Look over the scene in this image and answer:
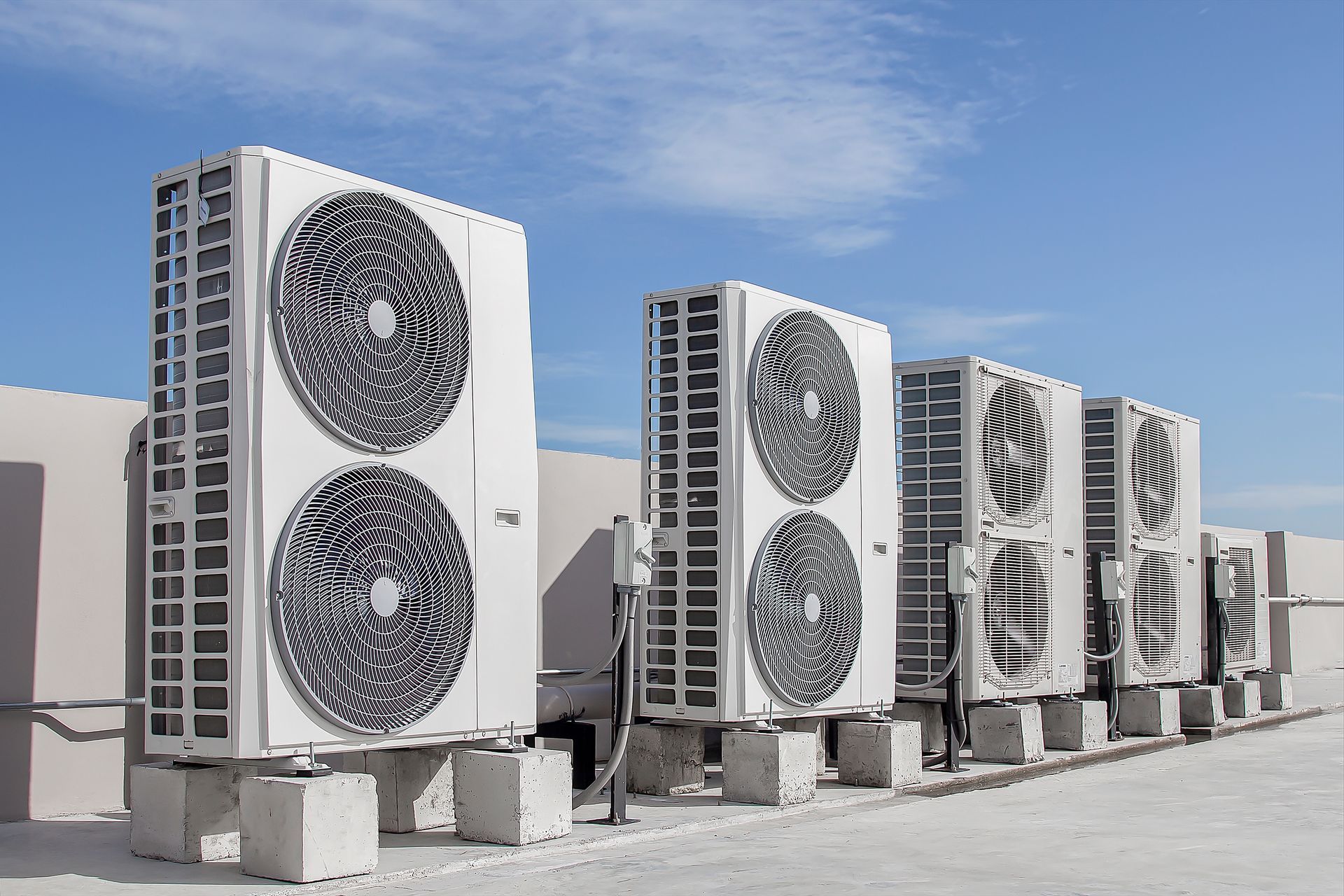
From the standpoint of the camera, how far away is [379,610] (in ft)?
21.7

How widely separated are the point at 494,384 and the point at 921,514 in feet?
17.3

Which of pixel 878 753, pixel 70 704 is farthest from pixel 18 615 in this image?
pixel 878 753

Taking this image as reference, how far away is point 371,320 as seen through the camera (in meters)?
6.77

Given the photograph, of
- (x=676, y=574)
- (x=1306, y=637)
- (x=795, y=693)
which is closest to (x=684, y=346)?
(x=676, y=574)

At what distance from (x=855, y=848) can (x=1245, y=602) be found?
12.1 meters

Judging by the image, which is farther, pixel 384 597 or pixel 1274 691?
pixel 1274 691

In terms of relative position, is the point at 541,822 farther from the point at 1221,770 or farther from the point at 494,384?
the point at 1221,770

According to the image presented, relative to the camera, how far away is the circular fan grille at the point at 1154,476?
14.5 meters

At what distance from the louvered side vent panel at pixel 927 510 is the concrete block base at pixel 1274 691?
27.5 ft

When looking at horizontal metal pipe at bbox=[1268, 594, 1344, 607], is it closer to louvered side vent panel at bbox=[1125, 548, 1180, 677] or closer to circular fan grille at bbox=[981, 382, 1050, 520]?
louvered side vent panel at bbox=[1125, 548, 1180, 677]

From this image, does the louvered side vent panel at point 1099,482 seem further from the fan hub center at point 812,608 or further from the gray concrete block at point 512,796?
the gray concrete block at point 512,796

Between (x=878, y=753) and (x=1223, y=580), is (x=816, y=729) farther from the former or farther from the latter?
(x=1223, y=580)

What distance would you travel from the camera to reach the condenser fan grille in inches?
570

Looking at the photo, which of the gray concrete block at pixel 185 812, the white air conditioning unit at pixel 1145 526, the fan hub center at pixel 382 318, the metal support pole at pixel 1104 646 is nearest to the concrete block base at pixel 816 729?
the metal support pole at pixel 1104 646
